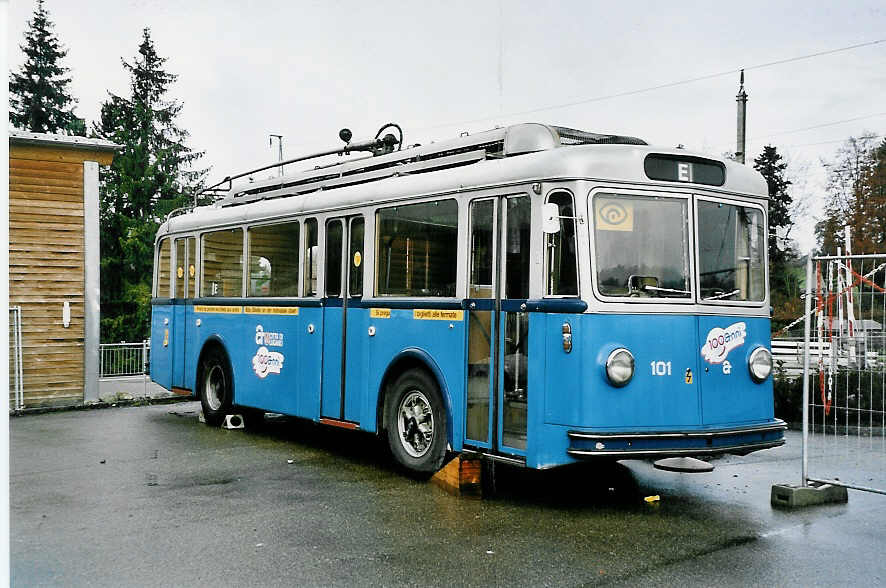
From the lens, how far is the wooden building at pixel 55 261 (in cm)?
1662

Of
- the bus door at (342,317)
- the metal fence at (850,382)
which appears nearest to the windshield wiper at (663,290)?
the metal fence at (850,382)

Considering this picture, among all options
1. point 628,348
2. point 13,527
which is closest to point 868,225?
point 628,348

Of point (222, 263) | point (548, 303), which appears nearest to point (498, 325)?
point (548, 303)

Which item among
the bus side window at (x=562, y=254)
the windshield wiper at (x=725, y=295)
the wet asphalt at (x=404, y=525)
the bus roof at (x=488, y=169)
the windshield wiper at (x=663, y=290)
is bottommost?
the wet asphalt at (x=404, y=525)

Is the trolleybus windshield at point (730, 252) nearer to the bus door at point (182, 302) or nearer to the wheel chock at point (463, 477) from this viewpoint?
the wheel chock at point (463, 477)

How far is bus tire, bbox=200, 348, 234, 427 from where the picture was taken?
Result: 13.1 meters

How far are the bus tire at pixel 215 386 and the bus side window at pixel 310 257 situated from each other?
97.7 inches

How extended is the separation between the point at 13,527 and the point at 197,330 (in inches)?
254

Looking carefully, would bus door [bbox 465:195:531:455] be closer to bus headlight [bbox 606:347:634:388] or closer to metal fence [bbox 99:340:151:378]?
bus headlight [bbox 606:347:634:388]

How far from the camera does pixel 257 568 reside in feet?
20.5

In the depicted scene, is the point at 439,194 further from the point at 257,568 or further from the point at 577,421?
the point at 257,568

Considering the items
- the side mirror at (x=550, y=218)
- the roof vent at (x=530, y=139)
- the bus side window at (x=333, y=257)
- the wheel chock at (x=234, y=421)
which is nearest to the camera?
the side mirror at (x=550, y=218)

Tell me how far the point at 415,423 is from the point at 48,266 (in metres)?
10.1

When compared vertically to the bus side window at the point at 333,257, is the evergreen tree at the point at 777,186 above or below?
above
